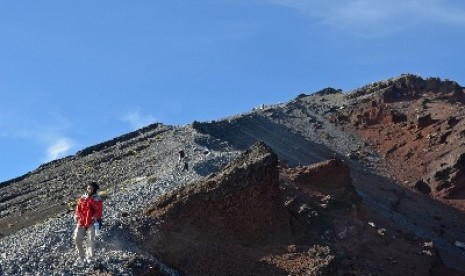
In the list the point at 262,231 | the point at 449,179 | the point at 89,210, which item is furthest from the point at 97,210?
the point at 449,179

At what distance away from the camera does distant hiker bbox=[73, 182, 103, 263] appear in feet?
66.1

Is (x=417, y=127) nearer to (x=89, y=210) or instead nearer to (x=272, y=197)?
(x=272, y=197)

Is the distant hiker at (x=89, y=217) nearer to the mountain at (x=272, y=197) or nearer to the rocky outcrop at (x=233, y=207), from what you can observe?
the mountain at (x=272, y=197)

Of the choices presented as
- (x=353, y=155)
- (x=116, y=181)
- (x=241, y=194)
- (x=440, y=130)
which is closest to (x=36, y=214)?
(x=116, y=181)

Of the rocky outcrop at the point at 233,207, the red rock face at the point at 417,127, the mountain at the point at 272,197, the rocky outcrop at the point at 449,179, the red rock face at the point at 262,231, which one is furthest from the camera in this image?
the red rock face at the point at 417,127

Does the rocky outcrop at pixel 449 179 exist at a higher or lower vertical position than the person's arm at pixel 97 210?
higher

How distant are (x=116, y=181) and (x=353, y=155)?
92.4 ft

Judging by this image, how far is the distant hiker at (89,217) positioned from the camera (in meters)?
20.2

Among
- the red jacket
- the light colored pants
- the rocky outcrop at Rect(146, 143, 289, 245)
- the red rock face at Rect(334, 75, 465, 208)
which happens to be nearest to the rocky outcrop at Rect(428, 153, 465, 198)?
the red rock face at Rect(334, 75, 465, 208)

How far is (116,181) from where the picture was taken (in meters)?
39.4

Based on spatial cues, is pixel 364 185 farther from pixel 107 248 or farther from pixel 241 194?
pixel 107 248

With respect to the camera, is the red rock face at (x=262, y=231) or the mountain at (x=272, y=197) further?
the mountain at (x=272, y=197)

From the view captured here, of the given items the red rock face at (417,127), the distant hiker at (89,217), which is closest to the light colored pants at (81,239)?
the distant hiker at (89,217)

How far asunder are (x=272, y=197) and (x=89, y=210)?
7.27 metres
